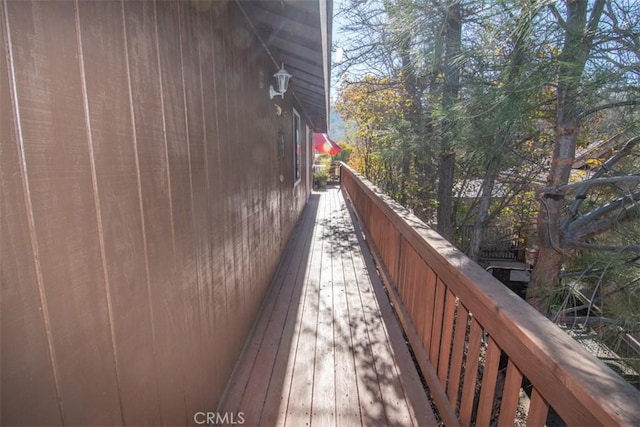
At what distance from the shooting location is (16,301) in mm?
611

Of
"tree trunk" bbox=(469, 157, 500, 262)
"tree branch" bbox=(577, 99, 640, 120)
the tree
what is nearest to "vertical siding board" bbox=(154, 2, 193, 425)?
the tree

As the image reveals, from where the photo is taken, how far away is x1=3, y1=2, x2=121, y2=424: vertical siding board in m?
0.64

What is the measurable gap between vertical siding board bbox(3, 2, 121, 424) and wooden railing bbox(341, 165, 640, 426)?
116 centimetres

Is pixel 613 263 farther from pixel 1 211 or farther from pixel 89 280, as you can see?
pixel 1 211

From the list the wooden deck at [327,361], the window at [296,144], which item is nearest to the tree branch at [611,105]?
the wooden deck at [327,361]

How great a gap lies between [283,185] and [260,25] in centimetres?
218

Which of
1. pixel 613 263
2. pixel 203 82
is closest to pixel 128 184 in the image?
pixel 203 82

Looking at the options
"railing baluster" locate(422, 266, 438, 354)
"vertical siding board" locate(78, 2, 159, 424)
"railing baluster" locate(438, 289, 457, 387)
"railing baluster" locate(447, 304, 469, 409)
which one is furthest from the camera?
Result: "railing baluster" locate(422, 266, 438, 354)

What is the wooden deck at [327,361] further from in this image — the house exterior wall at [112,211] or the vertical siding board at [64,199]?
the vertical siding board at [64,199]

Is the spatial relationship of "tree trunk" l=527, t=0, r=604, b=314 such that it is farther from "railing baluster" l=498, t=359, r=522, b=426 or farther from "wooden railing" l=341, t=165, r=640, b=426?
"railing baluster" l=498, t=359, r=522, b=426

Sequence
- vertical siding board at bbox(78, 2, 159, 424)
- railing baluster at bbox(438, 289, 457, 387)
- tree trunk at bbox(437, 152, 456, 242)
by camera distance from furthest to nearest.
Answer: tree trunk at bbox(437, 152, 456, 242) < railing baluster at bbox(438, 289, 457, 387) < vertical siding board at bbox(78, 2, 159, 424)

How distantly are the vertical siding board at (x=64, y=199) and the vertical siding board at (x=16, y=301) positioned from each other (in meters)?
0.03

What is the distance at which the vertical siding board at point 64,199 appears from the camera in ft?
2.11

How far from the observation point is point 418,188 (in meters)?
6.54
